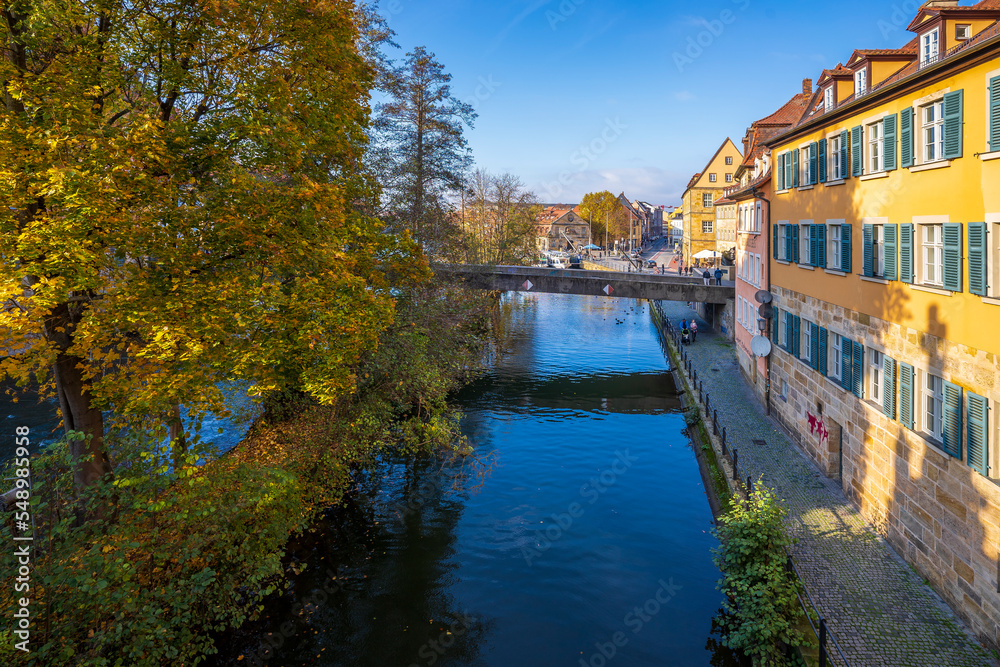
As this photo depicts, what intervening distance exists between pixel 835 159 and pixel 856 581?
10.6m

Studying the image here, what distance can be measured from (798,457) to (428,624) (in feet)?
39.3

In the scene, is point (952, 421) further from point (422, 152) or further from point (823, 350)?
point (422, 152)

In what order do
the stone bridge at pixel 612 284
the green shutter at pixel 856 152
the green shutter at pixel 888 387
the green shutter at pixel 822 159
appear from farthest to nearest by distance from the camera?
the stone bridge at pixel 612 284 < the green shutter at pixel 822 159 < the green shutter at pixel 856 152 < the green shutter at pixel 888 387

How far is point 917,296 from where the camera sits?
12.3 m

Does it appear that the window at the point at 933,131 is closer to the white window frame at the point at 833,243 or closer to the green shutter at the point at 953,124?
the green shutter at the point at 953,124

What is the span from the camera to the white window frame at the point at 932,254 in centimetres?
1167

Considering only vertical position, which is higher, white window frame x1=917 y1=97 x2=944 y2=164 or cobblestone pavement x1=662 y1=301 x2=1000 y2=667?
white window frame x1=917 y1=97 x2=944 y2=164

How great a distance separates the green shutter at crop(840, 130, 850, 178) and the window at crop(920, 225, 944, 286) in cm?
421

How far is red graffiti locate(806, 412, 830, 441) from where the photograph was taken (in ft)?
56.5

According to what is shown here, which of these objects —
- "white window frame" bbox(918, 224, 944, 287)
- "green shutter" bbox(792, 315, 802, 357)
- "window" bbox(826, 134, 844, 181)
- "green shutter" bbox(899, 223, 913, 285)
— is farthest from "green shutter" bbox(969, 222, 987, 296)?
"green shutter" bbox(792, 315, 802, 357)

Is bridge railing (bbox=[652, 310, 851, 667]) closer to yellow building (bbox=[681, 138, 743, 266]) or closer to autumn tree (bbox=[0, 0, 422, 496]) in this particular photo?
autumn tree (bbox=[0, 0, 422, 496])

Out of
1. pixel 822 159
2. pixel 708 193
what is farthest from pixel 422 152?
pixel 708 193

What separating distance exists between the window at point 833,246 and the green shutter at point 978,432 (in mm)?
6881

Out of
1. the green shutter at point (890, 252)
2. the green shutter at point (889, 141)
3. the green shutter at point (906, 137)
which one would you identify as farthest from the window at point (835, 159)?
the green shutter at point (906, 137)
